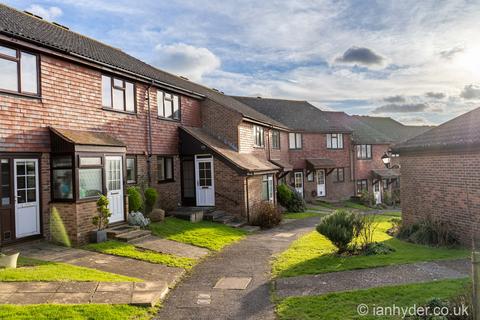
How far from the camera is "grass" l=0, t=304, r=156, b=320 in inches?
239

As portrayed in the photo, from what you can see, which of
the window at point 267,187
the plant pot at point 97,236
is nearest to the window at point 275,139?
the window at point 267,187

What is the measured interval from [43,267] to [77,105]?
5817mm

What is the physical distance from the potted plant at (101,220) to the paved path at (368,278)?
5656mm

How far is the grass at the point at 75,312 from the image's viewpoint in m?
6.06

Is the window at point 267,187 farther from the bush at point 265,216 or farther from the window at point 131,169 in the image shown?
the window at point 131,169

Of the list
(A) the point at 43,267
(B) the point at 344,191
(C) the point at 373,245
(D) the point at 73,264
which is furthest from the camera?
(B) the point at 344,191

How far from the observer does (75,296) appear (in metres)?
7.07

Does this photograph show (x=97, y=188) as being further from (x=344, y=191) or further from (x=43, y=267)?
(x=344, y=191)

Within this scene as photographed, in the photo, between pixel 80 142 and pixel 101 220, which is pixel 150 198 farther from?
pixel 80 142

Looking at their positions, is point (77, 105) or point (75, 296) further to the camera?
point (77, 105)

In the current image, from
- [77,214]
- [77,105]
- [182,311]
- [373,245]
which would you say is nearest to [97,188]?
[77,214]

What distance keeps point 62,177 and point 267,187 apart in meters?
12.0

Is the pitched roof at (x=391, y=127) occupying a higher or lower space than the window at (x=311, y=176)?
higher

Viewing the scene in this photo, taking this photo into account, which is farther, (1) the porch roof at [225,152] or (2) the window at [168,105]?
(1) the porch roof at [225,152]
